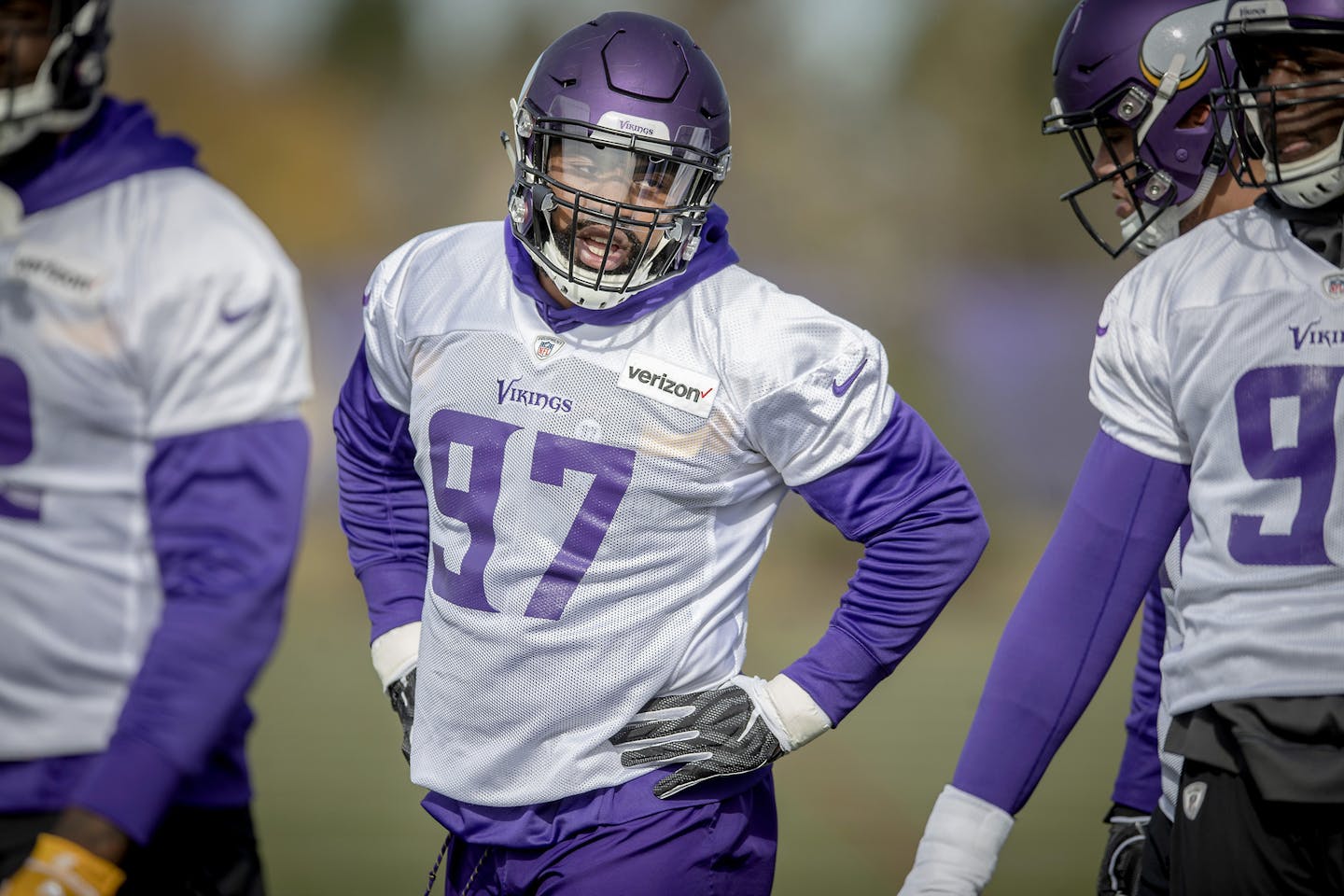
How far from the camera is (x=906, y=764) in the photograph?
563 cm

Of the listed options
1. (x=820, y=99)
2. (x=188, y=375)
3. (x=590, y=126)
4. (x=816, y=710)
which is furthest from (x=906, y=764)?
(x=820, y=99)

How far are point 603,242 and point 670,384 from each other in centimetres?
25

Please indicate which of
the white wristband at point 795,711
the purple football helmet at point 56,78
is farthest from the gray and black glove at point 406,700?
the purple football helmet at point 56,78

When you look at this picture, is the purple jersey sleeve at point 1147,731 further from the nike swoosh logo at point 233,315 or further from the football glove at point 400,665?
the nike swoosh logo at point 233,315

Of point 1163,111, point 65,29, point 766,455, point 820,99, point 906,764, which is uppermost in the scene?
point 1163,111

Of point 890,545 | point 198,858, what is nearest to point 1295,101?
point 890,545

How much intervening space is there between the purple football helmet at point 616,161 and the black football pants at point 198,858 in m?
0.88

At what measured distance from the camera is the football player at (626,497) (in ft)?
7.14

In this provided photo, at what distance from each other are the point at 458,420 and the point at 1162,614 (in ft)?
4.09

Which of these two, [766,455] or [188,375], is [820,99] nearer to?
[766,455]

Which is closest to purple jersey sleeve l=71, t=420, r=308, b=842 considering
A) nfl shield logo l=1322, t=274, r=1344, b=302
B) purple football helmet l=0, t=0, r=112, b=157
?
purple football helmet l=0, t=0, r=112, b=157

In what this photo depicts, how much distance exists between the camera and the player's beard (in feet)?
7.42

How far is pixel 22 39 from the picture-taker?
1640mm

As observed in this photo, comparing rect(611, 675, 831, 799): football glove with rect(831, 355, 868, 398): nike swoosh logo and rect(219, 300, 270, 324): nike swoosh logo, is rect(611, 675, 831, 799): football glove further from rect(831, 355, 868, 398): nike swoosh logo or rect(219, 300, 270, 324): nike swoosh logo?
rect(219, 300, 270, 324): nike swoosh logo
